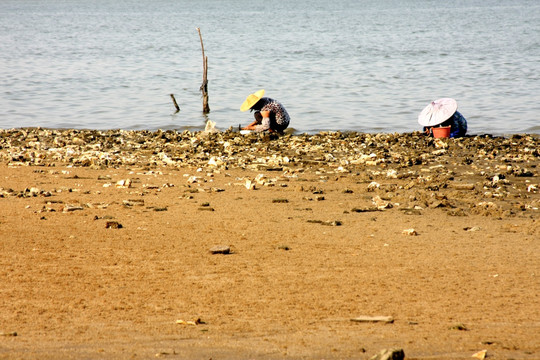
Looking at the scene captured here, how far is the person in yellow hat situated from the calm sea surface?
1680 mm

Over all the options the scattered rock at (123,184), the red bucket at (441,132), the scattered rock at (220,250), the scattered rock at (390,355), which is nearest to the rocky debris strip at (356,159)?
the scattered rock at (123,184)

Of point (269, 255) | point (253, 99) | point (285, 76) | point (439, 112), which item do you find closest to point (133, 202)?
point (269, 255)

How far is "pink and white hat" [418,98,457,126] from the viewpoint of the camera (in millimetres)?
13742

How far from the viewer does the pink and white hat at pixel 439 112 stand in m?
13.7

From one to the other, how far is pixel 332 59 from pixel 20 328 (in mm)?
28201

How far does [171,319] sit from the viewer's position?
4672mm

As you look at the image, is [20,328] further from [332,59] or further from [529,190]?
[332,59]

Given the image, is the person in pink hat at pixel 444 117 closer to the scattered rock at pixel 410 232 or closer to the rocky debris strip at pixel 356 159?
A: the rocky debris strip at pixel 356 159

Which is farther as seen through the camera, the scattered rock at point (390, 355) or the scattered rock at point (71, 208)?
the scattered rock at point (71, 208)

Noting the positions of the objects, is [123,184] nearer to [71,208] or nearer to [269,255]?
[71,208]

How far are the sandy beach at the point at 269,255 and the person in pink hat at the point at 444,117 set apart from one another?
1.52 meters

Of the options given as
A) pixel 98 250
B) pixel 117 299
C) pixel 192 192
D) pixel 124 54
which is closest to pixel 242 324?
pixel 117 299

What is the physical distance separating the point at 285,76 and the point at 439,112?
1265cm

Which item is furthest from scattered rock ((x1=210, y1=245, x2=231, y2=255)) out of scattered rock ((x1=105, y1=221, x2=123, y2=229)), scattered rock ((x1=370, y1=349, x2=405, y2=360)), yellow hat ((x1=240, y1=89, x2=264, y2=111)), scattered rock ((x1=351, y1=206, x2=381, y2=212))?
yellow hat ((x1=240, y1=89, x2=264, y2=111))
